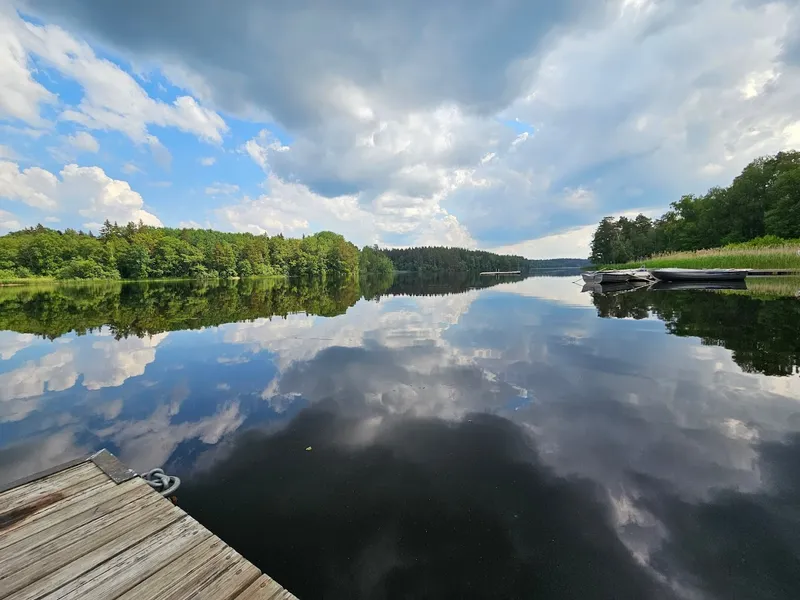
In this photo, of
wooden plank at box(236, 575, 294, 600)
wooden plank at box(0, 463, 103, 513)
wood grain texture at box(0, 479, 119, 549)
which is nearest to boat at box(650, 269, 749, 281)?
wooden plank at box(236, 575, 294, 600)

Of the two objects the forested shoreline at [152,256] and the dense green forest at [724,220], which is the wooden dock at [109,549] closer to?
the dense green forest at [724,220]

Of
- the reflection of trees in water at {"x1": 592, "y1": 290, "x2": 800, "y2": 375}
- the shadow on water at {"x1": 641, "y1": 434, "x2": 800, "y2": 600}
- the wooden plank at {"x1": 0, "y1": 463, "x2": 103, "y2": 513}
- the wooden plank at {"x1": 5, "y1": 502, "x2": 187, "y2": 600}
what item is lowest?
the shadow on water at {"x1": 641, "y1": 434, "x2": 800, "y2": 600}

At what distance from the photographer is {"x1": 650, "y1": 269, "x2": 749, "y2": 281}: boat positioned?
3397 centimetres

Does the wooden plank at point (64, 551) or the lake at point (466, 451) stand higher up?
the wooden plank at point (64, 551)

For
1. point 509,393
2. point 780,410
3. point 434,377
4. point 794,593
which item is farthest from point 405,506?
point 780,410

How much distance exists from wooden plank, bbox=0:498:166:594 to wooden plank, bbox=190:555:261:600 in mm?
1292

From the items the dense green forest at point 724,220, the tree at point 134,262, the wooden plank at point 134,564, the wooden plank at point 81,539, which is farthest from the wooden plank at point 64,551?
the tree at point 134,262

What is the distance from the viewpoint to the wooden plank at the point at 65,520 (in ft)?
10.7

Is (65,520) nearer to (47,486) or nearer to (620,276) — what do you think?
(47,486)

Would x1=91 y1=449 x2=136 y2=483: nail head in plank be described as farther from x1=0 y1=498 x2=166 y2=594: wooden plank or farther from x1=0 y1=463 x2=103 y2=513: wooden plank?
x1=0 y1=498 x2=166 y2=594: wooden plank

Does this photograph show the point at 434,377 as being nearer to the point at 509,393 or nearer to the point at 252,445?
the point at 509,393

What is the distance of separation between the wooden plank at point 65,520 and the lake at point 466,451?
676 millimetres

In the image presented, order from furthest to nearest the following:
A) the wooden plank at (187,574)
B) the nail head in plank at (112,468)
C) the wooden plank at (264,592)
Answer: the nail head in plank at (112,468) < the wooden plank at (187,574) < the wooden plank at (264,592)

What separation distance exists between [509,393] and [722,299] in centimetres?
2174
